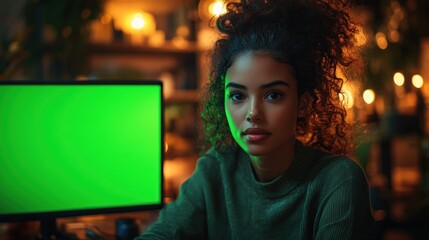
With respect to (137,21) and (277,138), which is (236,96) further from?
(137,21)

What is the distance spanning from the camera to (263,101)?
87 cm

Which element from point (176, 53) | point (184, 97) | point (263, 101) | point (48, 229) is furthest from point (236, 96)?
point (176, 53)

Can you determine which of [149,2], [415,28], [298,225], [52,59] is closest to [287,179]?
[298,225]

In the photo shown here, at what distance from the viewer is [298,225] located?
0.95 m

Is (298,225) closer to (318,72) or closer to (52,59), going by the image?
(318,72)

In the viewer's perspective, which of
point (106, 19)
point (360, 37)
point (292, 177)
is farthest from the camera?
point (106, 19)

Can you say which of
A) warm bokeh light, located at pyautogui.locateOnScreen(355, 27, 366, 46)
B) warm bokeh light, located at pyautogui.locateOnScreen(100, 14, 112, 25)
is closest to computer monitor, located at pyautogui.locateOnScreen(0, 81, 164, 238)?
warm bokeh light, located at pyautogui.locateOnScreen(355, 27, 366, 46)

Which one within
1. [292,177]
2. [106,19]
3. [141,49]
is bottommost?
[292,177]

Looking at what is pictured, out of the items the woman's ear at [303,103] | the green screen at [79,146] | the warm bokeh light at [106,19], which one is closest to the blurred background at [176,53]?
the warm bokeh light at [106,19]

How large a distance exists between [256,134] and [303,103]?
0.15 m

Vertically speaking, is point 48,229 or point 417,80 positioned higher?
point 417,80

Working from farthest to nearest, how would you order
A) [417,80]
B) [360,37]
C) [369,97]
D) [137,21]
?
[417,80], [369,97], [137,21], [360,37]

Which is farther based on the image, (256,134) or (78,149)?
(78,149)

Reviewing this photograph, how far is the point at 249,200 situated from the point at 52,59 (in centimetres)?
169
